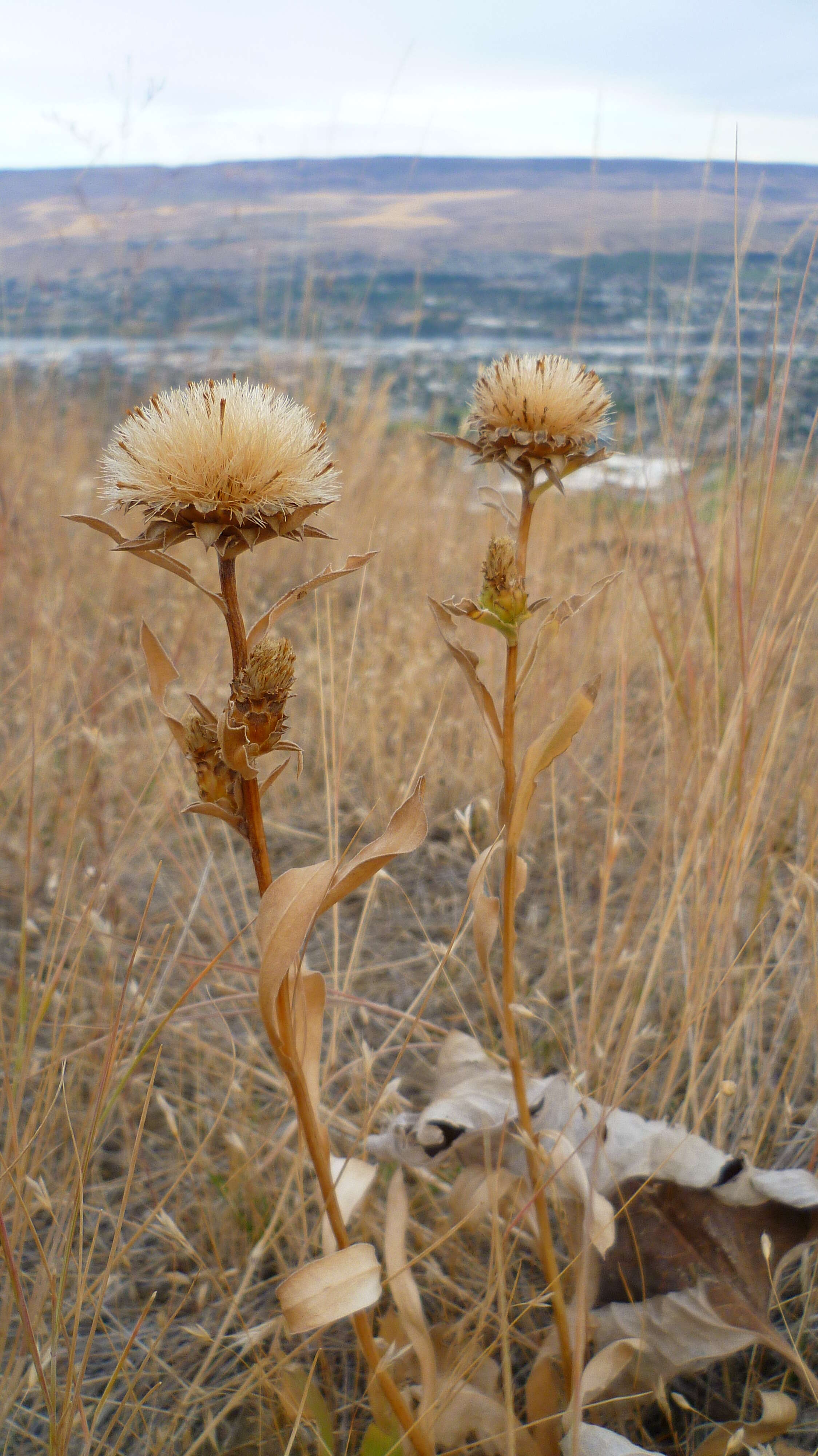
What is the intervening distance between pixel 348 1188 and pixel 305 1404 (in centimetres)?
23

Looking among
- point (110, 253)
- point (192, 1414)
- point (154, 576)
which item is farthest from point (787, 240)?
point (110, 253)

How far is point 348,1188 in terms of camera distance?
0.97m

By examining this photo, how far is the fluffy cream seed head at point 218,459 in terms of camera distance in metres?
0.68

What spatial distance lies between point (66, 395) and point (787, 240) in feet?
19.0

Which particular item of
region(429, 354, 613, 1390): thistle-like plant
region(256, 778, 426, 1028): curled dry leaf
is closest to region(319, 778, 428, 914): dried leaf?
region(256, 778, 426, 1028): curled dry leaf

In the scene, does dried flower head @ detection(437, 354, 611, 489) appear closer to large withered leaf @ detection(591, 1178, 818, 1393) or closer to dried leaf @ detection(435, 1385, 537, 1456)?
large withered leaf @ detection(591, 1178, 818, 1393)

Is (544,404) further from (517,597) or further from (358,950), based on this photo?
(358,950)

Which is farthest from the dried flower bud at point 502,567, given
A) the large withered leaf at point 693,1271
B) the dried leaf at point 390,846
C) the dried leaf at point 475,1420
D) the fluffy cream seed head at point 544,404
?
the dried leaf at point 475,1420

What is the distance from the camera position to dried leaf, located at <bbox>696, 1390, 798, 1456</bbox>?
2.99ft

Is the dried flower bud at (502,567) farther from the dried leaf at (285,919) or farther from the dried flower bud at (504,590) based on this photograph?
the dried leaf at (285,919)

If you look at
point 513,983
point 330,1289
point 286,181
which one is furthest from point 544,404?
point 286,181

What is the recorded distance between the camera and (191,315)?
4445mm

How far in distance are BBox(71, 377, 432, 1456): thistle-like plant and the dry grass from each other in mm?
170

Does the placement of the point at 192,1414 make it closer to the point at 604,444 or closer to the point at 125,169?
the point at 604,444
